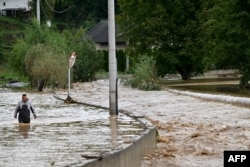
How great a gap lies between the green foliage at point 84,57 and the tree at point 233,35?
1563cm

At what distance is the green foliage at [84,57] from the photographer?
188 ft

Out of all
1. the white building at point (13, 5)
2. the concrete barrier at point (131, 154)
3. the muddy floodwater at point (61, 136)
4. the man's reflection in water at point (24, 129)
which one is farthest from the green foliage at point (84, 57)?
the white building at point (13, 5)

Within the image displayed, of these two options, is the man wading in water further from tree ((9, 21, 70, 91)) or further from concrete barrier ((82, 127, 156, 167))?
tree ((9, 21, 70, 91))

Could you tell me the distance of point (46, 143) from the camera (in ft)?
56.0

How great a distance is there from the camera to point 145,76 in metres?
47.8

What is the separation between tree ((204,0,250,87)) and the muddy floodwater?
52.4ft

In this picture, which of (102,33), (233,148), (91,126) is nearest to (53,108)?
(91,126)

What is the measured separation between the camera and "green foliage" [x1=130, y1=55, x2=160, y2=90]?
46.8 m

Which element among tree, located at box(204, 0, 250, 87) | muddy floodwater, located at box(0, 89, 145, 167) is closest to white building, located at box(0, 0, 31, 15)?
tree, located at box(204, 0, 250, 87)

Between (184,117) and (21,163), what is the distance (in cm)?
1213

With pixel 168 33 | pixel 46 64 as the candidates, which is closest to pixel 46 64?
pixel 46 64

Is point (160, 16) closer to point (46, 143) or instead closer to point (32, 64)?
point (32, 64)

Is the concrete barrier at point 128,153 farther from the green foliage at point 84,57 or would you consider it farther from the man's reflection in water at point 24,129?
the green foliage at point 84,57

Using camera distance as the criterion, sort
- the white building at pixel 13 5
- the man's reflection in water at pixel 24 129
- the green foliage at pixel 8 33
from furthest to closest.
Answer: the white building at pixel 13 5, the green foliage at pixel 8 33, the man's reflection in water at pixel 24 129
